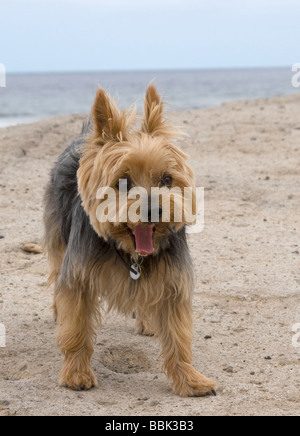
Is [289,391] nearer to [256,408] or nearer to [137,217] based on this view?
[256,408]

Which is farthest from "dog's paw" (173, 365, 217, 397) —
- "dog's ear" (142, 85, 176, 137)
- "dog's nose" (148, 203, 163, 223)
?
"dog's ear" (142, 85, 176, 137)

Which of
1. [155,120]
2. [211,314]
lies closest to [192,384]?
[211,314]

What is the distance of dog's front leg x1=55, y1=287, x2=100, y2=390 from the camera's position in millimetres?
4547

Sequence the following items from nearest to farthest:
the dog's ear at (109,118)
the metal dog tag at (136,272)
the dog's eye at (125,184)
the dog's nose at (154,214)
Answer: the dog's nose at (154,214), the dog's eye at (125,184), the dog's ear at (109,118), the metal dog tag at (136,272)

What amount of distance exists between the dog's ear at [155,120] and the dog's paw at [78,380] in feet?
5.13

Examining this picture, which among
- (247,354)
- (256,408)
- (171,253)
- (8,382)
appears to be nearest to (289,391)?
(256,408)

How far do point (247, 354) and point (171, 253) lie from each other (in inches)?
43.9

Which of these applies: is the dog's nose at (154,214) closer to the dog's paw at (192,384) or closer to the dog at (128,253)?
the dog at (128,253)

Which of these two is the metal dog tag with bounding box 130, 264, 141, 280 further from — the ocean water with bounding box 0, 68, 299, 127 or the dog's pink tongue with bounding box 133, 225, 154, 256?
the ocean water with bounding box 0, 68, 299, 127

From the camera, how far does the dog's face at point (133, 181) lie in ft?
12.8

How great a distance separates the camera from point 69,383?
14.7 ft

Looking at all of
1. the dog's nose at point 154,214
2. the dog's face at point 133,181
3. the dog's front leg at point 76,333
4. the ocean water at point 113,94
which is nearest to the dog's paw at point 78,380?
the dog's front leg at point 76,333

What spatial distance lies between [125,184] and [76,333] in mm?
1177

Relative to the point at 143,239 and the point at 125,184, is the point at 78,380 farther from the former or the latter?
the point at 125,184
